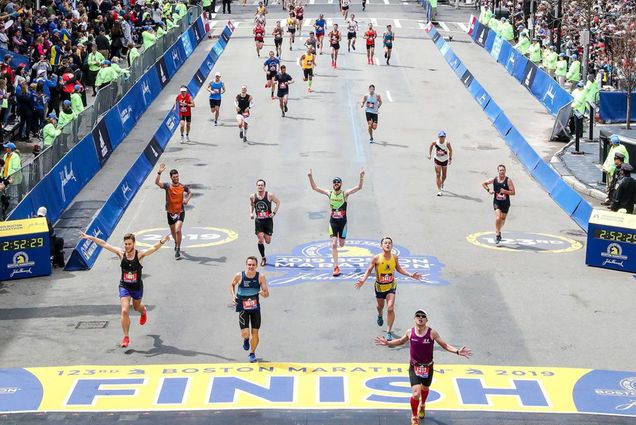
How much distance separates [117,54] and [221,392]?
34206mm

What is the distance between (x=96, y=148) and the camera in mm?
35406

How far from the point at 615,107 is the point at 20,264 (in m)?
24.7

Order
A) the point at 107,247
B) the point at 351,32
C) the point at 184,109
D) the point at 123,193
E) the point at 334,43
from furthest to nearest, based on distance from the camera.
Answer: the point at 351,32, the point at 334,43, the point at 184,109, the point at 123,193, the point at 107,247

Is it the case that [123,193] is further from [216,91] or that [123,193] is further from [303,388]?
[303,388]

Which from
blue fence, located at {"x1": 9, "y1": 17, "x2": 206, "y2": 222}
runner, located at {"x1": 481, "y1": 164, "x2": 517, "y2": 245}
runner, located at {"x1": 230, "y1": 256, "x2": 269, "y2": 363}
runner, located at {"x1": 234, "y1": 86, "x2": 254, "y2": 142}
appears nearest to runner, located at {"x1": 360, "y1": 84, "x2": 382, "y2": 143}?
runner, located at {"x1": 234, "y1": 86, "x2": 254, "y2": 142}

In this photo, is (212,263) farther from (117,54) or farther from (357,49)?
(357,49)

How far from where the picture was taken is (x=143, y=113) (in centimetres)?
4350

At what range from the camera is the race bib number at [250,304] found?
63.6 ft

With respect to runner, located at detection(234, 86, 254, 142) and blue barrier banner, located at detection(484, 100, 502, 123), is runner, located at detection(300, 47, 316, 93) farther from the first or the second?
runner, located at detection(234, 86, 254, 142)

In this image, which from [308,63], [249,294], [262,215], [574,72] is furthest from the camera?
[308,63]

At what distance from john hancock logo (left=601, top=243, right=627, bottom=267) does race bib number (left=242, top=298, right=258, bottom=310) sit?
964cm

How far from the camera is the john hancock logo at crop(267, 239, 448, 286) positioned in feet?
80.8

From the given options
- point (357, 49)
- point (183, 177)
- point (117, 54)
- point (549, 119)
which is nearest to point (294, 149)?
point (183, 177)

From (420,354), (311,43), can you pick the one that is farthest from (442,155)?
(311,43)
